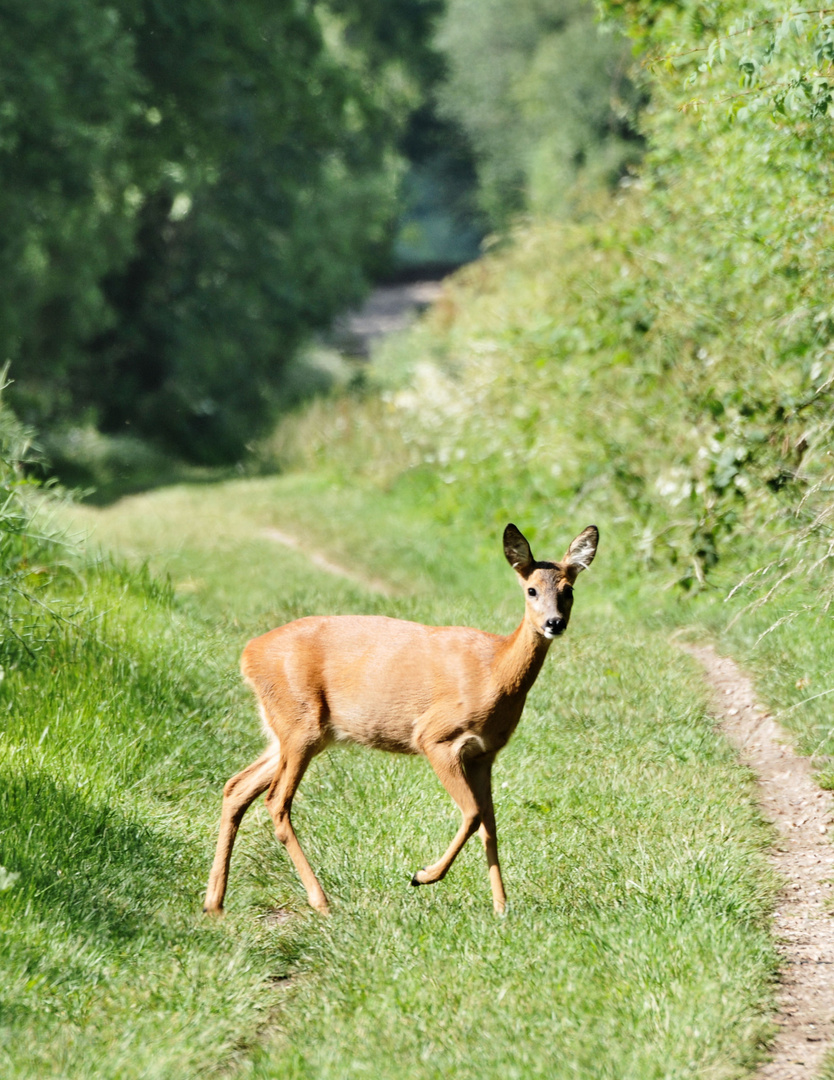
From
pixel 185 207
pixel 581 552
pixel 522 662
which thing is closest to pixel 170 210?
pixel 185 207

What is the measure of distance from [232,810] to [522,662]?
1316mm

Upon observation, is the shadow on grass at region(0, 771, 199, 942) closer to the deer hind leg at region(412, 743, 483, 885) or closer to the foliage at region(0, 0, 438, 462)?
the deer hind leg at region(412, 743, 483, 885)

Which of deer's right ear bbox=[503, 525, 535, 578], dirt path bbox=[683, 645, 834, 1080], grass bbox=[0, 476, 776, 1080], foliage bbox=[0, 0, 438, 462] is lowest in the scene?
dirt path bbox=[683, 645, 834, 1080]

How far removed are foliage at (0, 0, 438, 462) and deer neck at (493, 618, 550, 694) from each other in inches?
571

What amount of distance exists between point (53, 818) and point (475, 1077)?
2.34 metres

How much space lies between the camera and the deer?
4.78 m

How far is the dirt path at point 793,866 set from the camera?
4.16m

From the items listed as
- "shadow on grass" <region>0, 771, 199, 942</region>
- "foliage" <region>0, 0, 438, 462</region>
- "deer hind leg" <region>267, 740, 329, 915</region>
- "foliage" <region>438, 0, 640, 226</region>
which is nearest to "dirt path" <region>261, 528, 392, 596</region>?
"foliage" <region>0, 0, 438, 462</region>

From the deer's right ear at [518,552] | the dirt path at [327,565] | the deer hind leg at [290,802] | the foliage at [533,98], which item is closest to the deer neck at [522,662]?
the deer's right ear at [518,552]

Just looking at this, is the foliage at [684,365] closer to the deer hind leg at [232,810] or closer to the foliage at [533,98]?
the deer hind leg at [232,810]

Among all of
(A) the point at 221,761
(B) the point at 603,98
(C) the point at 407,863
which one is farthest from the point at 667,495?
(B) the point at 603,98

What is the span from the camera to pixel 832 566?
7684 mm

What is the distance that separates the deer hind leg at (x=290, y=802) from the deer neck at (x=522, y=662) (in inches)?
32.6

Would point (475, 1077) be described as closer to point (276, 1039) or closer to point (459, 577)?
point (276, 1039)
